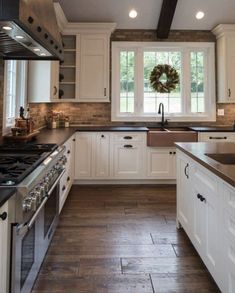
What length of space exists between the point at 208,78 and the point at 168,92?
80 cm

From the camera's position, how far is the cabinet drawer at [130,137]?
496 cm

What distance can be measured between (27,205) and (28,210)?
0.14 feet

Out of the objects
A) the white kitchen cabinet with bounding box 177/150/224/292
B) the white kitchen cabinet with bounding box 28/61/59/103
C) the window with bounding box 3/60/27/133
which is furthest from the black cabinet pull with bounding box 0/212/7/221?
the white kitchen cabinet with bounding box 28/61/59/103

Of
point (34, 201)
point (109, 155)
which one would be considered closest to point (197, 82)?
point (109, 155)

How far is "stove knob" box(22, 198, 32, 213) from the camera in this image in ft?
5.10

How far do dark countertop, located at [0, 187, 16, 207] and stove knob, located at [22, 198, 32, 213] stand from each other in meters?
0.13

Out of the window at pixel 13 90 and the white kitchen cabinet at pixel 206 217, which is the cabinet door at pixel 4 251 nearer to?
the white kitchen cabinet at pixel 206 217

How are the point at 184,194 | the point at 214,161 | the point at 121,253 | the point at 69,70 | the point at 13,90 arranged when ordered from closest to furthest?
the point at 214,161
the point at 121,253
the point at 184,194
the point at 13,90
the point at 69,70

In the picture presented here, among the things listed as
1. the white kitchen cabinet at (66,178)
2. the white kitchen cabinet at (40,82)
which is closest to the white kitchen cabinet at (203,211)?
the white kitchen cabinet at (66,178)

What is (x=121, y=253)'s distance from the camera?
2.64m

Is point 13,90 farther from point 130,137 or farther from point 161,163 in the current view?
point 161,163

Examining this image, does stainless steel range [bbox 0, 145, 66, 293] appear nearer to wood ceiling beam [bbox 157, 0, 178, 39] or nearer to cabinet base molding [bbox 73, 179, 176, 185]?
cabinet base molding [bbox 73, 179, 176, 185]

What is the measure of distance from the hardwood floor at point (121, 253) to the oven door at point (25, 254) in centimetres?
27

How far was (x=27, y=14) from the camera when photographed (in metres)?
1.72
